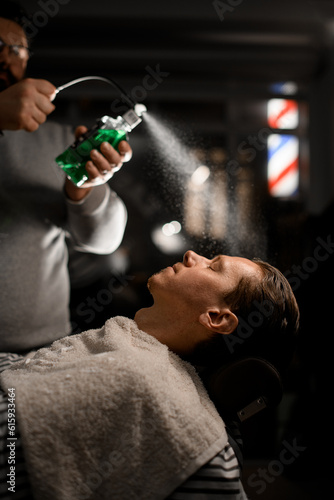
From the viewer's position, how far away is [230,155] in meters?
1.32

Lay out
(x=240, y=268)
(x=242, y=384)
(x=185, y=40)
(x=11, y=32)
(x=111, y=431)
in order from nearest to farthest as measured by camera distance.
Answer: (x=111, y=431) → (x=242, y=384) → (x=240, y=268) → (x=11, y=32) → (x=185, y=40)

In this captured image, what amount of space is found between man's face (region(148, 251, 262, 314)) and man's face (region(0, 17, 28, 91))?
0.72 m

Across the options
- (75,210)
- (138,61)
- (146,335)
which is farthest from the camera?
(138,61)

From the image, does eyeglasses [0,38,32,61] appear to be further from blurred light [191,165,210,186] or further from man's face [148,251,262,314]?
man's face [148,251,262,314]

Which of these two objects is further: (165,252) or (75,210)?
(165,252)

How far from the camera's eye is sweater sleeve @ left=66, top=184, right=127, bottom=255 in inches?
46.6

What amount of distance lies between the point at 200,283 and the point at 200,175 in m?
0.47

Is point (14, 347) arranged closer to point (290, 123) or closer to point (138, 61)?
point (138, 61)

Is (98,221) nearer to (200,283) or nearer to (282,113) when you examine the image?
(200,283)

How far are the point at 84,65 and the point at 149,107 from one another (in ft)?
0.81

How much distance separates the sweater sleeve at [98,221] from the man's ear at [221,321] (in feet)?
1.47

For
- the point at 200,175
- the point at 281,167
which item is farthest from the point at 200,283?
the point at 281,167

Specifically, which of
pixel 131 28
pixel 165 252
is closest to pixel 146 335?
pixel 165 252

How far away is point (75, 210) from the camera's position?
119 cm
